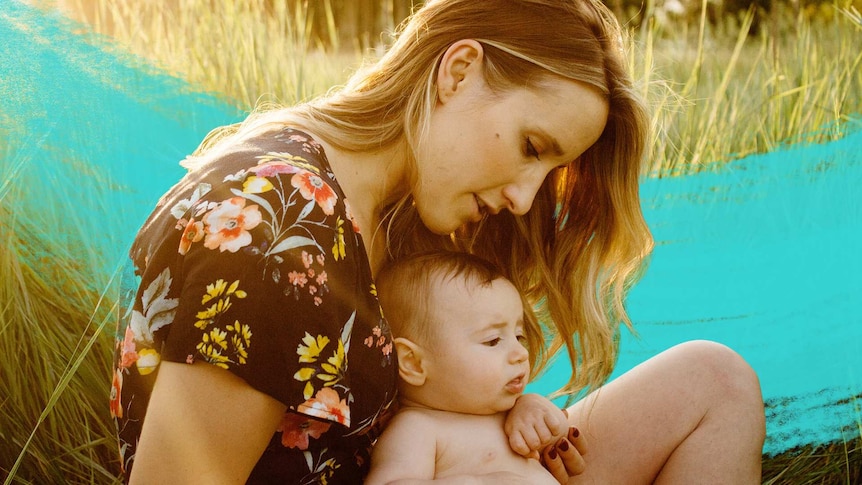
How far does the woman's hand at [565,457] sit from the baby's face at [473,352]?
0.38 feet

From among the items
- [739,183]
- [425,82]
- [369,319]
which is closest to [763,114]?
[739,183]

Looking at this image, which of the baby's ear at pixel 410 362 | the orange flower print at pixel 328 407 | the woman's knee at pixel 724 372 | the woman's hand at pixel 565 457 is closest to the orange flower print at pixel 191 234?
the orange flower print at pixel 328 407

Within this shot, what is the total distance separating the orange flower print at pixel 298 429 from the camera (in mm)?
1136

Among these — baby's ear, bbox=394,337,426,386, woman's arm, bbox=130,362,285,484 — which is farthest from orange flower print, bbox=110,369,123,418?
baby's ear, bbox=394,337,426,386

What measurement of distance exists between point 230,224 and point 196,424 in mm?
231

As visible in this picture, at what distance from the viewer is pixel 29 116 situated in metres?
1.81

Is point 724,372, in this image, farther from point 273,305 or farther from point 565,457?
point 273,305

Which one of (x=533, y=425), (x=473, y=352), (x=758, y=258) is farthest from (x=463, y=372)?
(x=758, y=258)

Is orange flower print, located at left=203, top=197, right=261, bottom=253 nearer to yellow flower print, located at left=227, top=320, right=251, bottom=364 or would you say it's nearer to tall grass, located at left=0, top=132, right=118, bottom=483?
yellow flower print, located at left=227, top=320, right=251, bottom=364

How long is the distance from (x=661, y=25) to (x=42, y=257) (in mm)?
1657

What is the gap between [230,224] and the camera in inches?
40.2

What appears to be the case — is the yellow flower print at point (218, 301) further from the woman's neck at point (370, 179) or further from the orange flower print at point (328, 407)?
the woman's neck at point (370, 179)

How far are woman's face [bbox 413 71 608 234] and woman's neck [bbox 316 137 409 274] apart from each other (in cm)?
5

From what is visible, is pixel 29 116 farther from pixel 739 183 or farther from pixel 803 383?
pixel 803 383
